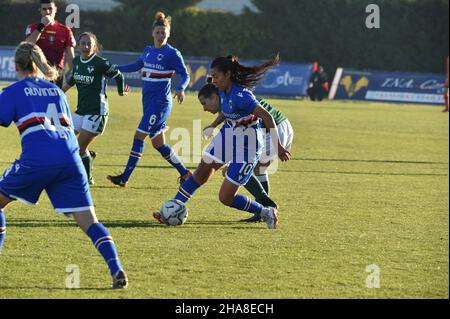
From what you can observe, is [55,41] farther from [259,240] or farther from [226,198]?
[259,240]

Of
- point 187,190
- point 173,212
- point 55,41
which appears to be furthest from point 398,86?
point 173,212

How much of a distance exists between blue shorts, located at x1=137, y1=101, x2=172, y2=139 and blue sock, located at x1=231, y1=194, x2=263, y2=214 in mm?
3375

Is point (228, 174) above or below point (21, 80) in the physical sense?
below

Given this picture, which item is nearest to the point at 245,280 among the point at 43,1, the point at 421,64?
the point at 43,1

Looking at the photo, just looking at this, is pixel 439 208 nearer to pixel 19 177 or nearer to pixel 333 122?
pixel 19 177

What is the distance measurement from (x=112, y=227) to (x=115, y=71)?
310 centimetres

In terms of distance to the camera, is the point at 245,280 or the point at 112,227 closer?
the point at 245,280

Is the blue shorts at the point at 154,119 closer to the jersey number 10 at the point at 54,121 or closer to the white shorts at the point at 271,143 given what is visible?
the white shorts at the point at 271,143

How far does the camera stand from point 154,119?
12070 mm

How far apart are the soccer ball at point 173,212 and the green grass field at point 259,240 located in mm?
106

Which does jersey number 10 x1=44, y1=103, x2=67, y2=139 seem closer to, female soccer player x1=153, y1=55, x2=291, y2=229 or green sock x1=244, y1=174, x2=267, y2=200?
female soccer player x1=153, y1=55, x2=291, y2=229

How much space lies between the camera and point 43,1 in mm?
11719

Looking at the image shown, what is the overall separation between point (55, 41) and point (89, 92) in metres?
1.14
